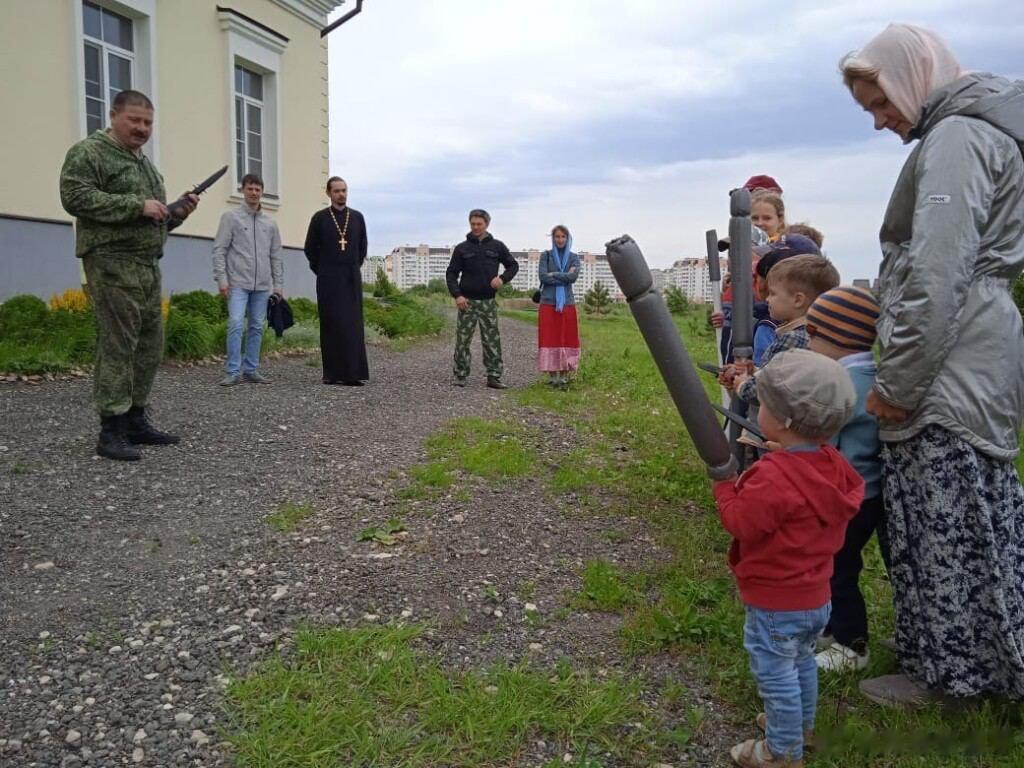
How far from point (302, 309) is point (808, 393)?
40.1 ft

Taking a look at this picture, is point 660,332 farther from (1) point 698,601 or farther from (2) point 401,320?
(2) point 401,320

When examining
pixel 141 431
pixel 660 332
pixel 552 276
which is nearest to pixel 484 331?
pixel 552 276

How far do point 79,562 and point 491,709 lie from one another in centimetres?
206

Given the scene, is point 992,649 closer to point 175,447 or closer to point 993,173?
point 993,173

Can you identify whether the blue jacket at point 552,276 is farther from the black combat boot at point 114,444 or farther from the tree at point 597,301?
the tree at point 597,301

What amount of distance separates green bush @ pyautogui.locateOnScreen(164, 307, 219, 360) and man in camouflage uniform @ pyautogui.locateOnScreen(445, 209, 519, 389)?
2971 millimetres

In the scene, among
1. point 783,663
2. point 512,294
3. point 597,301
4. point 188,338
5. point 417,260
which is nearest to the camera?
point 783,663

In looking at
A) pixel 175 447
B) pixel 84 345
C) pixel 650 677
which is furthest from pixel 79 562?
pixel 84 345

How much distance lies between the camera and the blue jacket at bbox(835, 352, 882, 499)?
108 inches

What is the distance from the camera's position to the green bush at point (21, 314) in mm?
8385

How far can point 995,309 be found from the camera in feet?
7.95

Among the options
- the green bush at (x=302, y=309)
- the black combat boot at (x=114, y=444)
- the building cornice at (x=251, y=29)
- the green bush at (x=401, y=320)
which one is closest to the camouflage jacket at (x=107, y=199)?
the black combat boot at (x=114, y=444)

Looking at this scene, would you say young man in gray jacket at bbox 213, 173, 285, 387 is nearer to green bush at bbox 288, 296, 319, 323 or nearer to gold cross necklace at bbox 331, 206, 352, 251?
gold cross necklace at bbox 331, 206, 352, 251

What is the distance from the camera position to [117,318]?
16.7 feet
